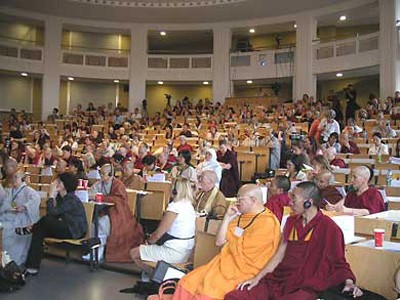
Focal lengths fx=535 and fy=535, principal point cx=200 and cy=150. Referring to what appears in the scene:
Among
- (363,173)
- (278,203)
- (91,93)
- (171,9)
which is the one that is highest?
(171,9)

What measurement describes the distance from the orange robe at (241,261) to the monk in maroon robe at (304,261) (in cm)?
7

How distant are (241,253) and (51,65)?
20.0 metres

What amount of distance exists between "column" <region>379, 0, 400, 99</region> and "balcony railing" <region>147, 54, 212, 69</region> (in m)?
7.47

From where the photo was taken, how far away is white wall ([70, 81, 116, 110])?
80.4ft

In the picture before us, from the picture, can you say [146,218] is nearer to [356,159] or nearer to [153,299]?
[153,299]

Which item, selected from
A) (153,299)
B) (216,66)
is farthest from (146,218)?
(216,66)

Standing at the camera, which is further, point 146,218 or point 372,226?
point 146,218

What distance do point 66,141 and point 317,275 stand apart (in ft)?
41.0

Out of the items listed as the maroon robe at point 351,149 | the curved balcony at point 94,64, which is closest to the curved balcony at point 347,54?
the maroon robe at point 351,149

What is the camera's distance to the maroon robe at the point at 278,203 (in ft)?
15.7

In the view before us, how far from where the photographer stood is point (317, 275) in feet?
11.1

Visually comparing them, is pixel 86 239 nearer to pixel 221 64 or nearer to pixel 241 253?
pixel 241 253

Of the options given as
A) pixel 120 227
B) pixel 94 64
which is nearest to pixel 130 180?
pixel 120 227

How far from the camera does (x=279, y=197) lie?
492 centimetres
